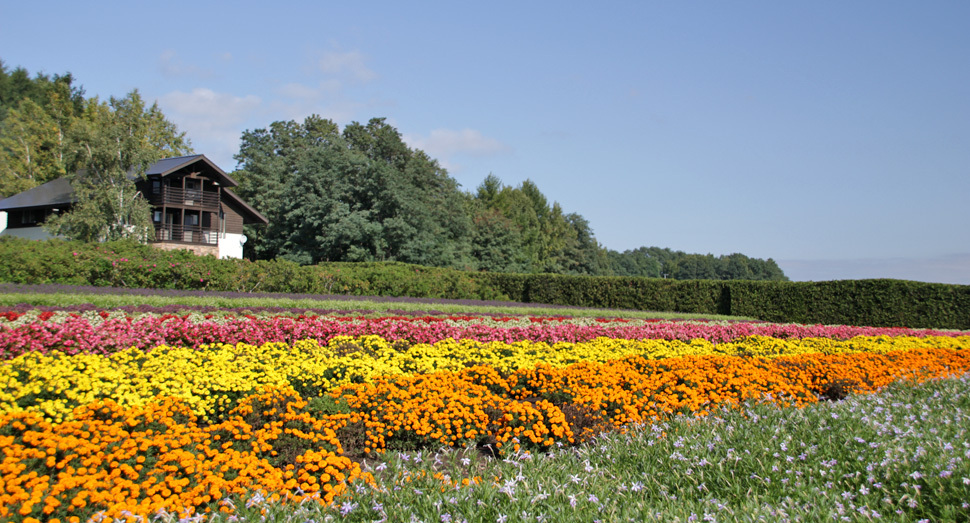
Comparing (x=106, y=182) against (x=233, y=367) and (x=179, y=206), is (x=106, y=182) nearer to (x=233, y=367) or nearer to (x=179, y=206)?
(x=179, y=206)

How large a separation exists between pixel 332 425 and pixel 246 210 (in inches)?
1468

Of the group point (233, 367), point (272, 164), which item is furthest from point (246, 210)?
point (233, 367)

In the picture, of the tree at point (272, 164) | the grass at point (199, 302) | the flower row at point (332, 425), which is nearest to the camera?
the flower row at point (332, 425)

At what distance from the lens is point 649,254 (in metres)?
122

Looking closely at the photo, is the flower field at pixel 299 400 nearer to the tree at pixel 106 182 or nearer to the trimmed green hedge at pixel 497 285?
the trimmed green hedge at pixel 497 285

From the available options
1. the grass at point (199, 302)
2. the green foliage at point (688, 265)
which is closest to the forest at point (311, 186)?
the grass at point (199, 302)

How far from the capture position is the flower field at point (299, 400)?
3.56 m

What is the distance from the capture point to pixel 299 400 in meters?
5.05

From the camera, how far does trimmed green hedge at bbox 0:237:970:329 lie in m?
17.2

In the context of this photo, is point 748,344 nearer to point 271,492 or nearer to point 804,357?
point 804,357

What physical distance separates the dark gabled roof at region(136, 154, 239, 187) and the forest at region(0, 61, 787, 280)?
1.30 meters

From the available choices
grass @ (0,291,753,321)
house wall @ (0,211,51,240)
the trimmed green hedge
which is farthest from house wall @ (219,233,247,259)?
grass @ (0,291,753,321)

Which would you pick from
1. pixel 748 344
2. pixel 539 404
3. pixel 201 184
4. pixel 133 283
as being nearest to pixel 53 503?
pixel 539 404

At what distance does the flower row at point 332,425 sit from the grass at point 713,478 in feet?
0.85
